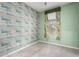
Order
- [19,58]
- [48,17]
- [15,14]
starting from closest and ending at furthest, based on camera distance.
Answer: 1. [19,58]
2. [15,14]
3. [48,17]

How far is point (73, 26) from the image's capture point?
427 cm

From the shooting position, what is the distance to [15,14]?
345 centimetres

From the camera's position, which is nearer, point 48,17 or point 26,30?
point 26,30

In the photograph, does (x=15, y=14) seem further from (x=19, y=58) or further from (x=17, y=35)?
(x=19, y=58)

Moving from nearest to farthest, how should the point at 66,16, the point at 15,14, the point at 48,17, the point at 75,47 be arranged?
1. the point at 15,14
2. the point at 75,47
3. the point at 66,16
4. the point at 48,17

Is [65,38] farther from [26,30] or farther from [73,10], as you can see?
[26,30]

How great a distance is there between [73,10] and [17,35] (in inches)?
117

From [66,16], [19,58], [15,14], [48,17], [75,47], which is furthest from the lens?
[48,17]

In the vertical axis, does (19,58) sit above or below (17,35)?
below

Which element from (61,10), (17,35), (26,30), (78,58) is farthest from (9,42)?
(61,10)

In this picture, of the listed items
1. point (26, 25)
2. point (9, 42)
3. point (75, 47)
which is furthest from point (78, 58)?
point (26, 25)

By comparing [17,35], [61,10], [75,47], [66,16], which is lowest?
[75,47]

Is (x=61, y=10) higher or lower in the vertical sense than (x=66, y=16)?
higher

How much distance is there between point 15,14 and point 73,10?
2.81 meters
